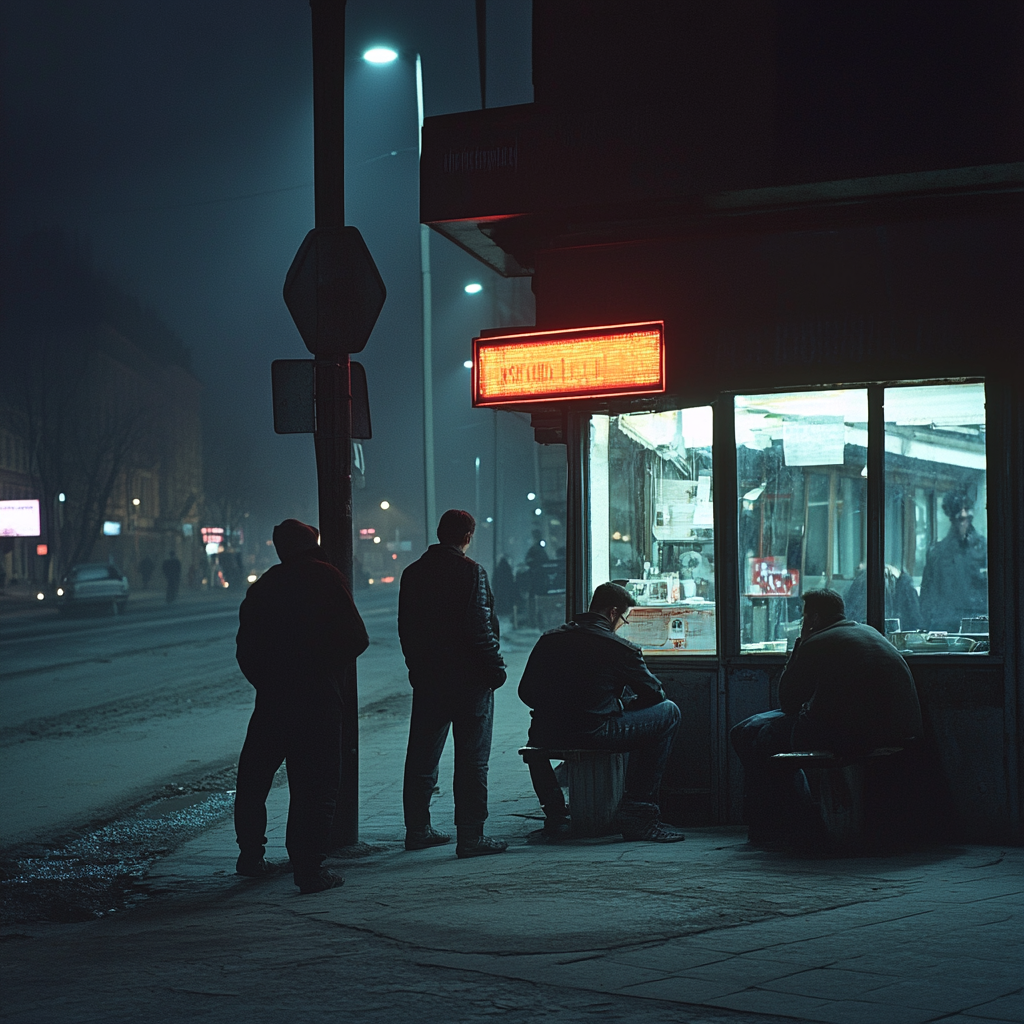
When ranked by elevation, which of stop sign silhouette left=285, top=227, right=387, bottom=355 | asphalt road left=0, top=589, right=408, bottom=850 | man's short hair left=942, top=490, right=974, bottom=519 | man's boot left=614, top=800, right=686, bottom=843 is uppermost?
stop sign silhouette left=285, top=227, right=387, bottom=355

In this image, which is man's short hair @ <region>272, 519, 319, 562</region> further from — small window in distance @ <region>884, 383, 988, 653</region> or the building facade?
small window in distance @ <region>884, 383, 988, 653</region>

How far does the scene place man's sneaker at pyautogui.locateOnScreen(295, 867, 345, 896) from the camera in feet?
18.6

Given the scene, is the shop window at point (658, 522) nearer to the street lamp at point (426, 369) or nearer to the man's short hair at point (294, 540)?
the man's short hair at point (294, 540)

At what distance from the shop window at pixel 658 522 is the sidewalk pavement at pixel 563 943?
1.77 m

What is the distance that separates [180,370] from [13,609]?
47225 millimetres

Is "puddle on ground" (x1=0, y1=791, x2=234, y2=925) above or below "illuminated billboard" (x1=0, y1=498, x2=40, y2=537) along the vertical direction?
below

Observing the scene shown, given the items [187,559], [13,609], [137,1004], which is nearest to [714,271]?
[137,1004]

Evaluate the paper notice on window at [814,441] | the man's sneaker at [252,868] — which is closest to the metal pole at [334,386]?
the man's sneaker at [252,868]

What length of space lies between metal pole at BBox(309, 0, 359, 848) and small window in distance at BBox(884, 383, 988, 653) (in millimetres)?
3195

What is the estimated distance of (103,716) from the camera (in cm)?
1362

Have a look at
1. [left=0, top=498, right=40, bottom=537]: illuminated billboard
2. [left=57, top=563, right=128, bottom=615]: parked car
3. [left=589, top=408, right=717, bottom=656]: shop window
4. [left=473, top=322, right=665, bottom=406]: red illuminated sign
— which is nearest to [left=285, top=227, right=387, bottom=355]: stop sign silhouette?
[left=473, top=322, right=665, bottom=406]: red illuminated sign

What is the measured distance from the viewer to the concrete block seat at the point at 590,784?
22.5ft

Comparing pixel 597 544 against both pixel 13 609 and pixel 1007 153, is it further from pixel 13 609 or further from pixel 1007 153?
pixel 13 609

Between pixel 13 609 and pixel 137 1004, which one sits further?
pixel 13 609
